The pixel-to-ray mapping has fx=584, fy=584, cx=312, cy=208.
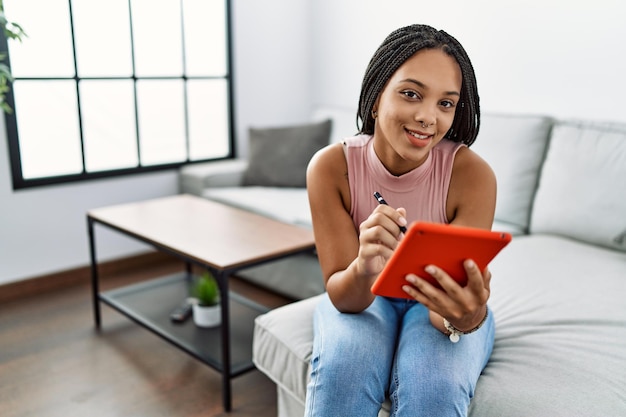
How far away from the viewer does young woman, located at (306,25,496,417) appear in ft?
3.47

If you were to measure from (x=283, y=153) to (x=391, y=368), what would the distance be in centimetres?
195

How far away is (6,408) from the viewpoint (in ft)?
5.80

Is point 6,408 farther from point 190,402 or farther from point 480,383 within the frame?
point 480,383

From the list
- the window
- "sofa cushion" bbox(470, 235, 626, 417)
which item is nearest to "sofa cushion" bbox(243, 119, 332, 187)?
the window

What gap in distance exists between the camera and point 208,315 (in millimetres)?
2195

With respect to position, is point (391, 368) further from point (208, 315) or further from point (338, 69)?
point (338, 69)

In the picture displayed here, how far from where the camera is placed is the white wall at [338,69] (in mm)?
2443

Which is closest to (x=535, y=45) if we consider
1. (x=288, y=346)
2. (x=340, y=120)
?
(x=340, y=120)

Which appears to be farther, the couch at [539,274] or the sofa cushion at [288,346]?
the sofa cushion at [288,346]

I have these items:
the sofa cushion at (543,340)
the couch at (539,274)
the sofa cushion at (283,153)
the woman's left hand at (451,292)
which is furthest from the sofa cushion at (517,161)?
the woman's left hand at (451,292)

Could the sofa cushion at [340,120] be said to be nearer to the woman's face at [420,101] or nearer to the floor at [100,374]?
the floor at [100,374]

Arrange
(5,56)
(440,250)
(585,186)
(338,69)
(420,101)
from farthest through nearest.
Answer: (338,69) < (5,56) < (585,186) < (420,101) < (440,250)

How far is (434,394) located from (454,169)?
481 mm

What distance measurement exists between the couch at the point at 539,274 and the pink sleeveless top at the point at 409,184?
36 cm
